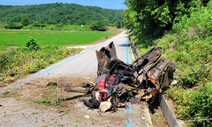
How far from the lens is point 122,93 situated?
28.9ft

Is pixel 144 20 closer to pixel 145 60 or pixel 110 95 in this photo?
pixel 145 60

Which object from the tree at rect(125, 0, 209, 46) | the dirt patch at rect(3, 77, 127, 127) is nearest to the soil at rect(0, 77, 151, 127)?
the dirt patch at rect(3, 77, 127, 127)

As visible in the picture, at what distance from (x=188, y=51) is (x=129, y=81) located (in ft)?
16.6

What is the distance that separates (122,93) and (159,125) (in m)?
1.54

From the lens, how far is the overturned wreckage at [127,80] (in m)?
8.48

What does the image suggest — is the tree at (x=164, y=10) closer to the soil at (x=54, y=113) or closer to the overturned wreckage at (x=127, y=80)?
the overturned wreckage at (x=127, y=80)

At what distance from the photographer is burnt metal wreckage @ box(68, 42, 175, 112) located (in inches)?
334

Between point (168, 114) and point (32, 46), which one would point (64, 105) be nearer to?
point (168, 114)

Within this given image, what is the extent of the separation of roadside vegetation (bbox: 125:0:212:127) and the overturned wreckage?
59 cm

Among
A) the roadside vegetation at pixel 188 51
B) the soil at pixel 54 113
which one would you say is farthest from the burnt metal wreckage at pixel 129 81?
the roadside vegetation at pixel 188 51

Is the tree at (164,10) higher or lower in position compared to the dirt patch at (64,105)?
higher

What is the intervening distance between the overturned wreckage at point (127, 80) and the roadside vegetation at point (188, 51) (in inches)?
23.1

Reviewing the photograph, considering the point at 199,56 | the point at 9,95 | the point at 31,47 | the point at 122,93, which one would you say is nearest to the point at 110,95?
the point at 122,93

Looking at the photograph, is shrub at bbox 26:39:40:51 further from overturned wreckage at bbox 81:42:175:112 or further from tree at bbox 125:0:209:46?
overturned wreckage at bbox 81:42:175:112
